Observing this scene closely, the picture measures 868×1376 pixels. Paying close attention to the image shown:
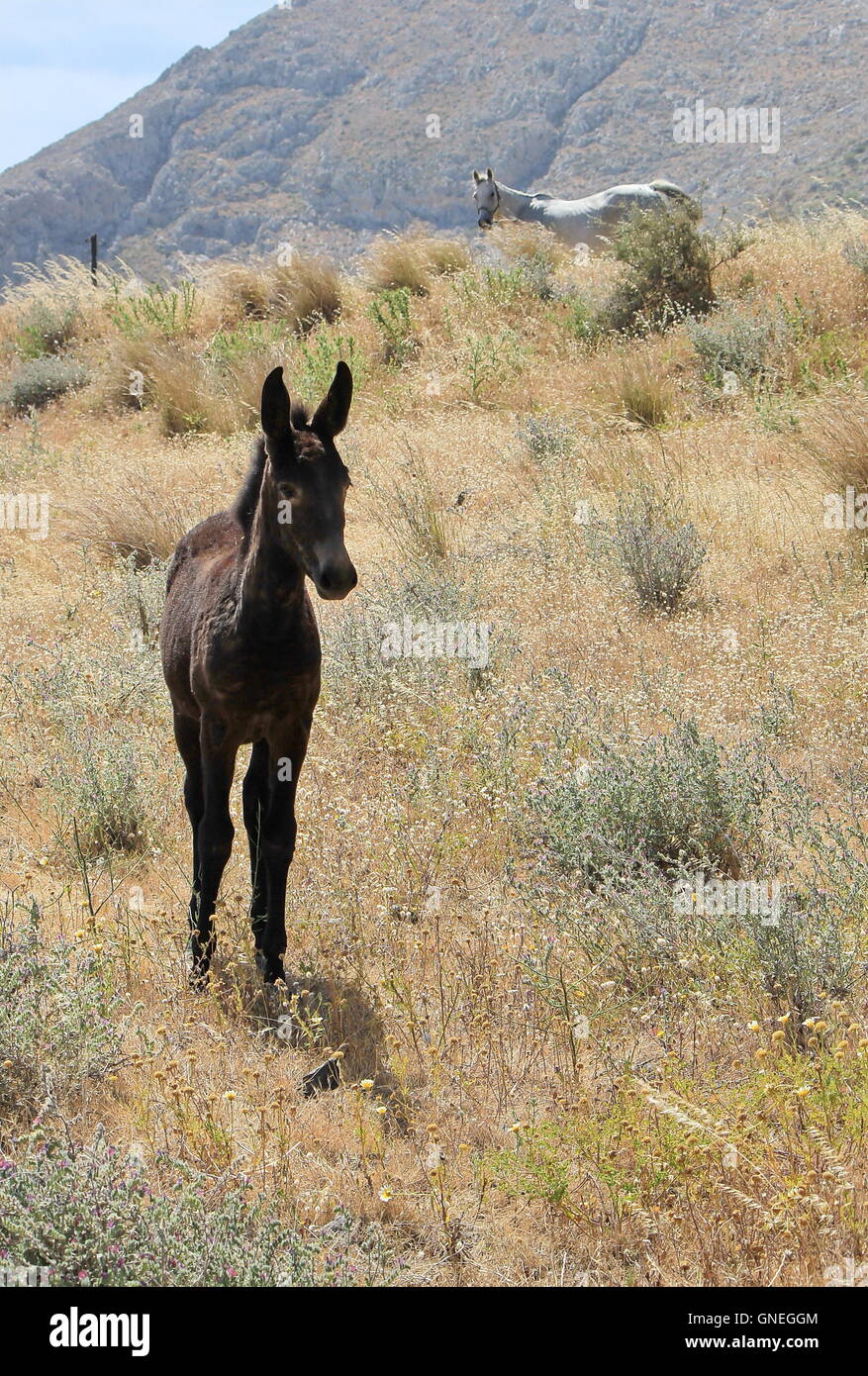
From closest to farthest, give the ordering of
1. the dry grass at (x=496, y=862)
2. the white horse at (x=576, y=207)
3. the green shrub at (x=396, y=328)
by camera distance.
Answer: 1. the dry grass at (x=496, y=862)
2. the green shrub at (x=396, y=328)
3. the white horse at (x=576, y=207)

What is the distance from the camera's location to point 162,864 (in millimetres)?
5277

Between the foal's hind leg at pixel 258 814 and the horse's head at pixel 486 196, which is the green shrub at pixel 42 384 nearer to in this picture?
the horse's head at pixel 486 196

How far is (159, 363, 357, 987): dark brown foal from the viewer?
3.64 m

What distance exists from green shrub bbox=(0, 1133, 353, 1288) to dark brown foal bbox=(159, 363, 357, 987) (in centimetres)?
136

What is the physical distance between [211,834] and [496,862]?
137cm

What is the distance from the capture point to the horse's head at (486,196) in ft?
59.9

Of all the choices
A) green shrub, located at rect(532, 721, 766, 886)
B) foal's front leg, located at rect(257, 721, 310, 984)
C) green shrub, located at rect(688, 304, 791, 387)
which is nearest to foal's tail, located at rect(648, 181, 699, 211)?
green shrub, located at rect(688, 304, 791, 387)

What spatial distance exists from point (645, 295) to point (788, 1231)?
40.0 ft

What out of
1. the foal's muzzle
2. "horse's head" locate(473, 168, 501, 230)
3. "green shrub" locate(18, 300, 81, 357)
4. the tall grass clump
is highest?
"horse's head" locate(473, 168, 501, 230)

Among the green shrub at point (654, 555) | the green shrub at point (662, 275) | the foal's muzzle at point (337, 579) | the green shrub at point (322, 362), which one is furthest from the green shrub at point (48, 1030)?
the green shrub at point (662, 275)

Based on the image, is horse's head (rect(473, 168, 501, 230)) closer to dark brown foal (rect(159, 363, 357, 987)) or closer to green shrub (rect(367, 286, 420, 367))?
green shrub (rect(367, 286, 420, 367))

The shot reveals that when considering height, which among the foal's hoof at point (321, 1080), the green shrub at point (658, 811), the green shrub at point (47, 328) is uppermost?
the green shrub at point (47, 328)

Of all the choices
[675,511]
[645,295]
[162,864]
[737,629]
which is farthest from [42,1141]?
[645,295]

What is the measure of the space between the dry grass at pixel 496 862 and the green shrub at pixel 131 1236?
300 mm
